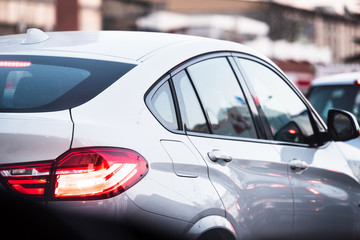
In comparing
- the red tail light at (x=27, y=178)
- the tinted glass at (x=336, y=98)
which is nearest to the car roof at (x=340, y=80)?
the tinted glass at (x=336, y=98)

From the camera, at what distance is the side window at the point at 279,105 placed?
164 inches

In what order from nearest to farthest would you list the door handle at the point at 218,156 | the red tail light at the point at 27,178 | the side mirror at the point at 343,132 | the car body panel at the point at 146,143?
the red tail light at the point at 27,178
the car body panel at the point at 146,143
the door handle at the point at 218,156
the side mirror at the point at 343,132

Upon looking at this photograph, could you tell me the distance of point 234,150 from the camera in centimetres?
354

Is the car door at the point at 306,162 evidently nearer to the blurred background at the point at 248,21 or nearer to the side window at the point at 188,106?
the side window at the point at 188,106

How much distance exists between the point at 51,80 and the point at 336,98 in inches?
208

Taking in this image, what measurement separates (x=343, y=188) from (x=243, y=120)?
1023 millimetres

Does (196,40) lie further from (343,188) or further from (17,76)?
(343,188)

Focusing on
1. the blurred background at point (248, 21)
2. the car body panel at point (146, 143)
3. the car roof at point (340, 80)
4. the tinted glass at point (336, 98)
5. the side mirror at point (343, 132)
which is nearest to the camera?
the car body panel at point (146, 143)

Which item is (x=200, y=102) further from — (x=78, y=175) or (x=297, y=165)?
(x=78, y=175)

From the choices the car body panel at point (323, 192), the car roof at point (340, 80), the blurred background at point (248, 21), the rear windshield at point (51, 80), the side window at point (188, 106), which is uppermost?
the rear windshield at point (51, 80)

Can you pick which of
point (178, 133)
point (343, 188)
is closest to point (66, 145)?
point (178, 133)

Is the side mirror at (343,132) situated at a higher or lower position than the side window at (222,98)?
lower

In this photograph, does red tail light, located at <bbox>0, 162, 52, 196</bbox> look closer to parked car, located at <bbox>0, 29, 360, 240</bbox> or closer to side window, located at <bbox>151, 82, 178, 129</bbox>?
parked car, located at <bbox>0, 29, 360, 240</bbox>

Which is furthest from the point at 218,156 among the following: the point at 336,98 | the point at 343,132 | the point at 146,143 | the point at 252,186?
the point at 336,98
